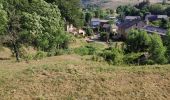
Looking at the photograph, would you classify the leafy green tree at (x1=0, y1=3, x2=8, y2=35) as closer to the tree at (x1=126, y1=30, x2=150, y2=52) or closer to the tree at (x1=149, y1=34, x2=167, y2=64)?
the tree at (x1=149, y1=34, x2=167, y2=64)

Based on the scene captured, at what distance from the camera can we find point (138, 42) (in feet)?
120

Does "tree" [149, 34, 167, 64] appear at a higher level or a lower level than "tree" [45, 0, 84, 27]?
lower

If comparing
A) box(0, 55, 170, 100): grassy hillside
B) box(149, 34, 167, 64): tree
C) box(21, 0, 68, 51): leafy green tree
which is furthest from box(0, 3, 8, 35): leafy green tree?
box(149, 34, 167, 64): tree

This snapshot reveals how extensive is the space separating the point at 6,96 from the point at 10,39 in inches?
509

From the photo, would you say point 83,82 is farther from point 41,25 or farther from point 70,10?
point 70,10

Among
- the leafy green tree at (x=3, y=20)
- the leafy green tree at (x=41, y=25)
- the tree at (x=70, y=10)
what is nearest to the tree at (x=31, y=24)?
the leafy green tree at (x=41, y=25)

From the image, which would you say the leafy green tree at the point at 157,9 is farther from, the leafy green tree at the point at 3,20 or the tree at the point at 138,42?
the leafy green tree at the point at 3,20

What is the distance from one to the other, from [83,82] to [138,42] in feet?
78.9

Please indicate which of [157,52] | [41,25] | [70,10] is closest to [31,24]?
[41,25]

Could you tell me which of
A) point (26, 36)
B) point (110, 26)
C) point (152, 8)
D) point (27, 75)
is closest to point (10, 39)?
point (26, 36)

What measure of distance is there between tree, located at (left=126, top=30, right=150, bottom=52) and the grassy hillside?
21.4m

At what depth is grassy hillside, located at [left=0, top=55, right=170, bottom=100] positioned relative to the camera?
1261 centimetres

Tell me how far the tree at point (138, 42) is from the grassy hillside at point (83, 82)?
2141 centimetres

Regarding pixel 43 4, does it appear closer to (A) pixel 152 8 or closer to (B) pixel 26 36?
(B) pixel 26 36
